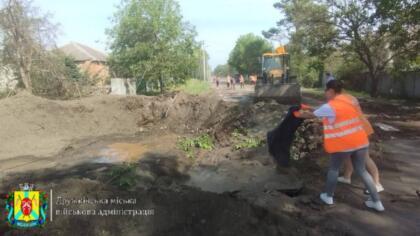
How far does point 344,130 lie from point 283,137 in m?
2.06

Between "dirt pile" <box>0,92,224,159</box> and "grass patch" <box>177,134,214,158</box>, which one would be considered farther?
"dirt pile" <box>0,92,224,159</box>

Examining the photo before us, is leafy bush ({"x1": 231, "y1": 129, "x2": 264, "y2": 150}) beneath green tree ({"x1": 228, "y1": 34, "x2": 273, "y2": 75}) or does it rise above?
beneath

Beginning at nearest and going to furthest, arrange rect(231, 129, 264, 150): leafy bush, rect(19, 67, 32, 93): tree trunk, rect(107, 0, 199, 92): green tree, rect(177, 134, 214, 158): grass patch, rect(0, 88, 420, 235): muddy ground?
rect(0, 88, 420, 235): muddy ground, rect(231, 129, 264, 150): leafy bush, rect(177, 134, 214, 158): grass patch, rect(19, 67, 32, 93): tree trunk, rect(107, 0, 199, 92): green tree

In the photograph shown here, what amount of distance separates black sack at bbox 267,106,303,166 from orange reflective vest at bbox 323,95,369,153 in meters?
1.51

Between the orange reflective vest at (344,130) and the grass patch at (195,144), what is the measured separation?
6.07 meters

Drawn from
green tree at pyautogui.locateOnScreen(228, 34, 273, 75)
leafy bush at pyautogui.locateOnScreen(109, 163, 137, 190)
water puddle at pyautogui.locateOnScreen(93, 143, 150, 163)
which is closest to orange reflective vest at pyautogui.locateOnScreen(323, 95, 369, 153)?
leafy bush at pyautogui.locateOnScreen(109, 163, 137, 190)

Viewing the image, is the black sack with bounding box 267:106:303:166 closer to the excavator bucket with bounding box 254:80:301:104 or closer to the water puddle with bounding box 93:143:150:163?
the water puddle with bounding box 93:143:150:163

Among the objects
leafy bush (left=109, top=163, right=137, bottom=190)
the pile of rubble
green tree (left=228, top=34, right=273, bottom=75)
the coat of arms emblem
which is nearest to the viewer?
the coat of arms emblem

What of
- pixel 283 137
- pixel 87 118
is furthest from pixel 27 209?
pixel 87 118

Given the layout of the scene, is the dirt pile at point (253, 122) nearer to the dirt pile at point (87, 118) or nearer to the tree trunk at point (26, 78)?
the dirt pile at point (87, 118)

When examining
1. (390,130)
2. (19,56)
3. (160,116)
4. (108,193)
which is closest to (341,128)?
(108,193)

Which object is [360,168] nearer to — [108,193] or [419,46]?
[108,193]

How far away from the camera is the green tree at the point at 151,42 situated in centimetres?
2597

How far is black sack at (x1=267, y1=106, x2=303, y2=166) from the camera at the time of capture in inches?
249
